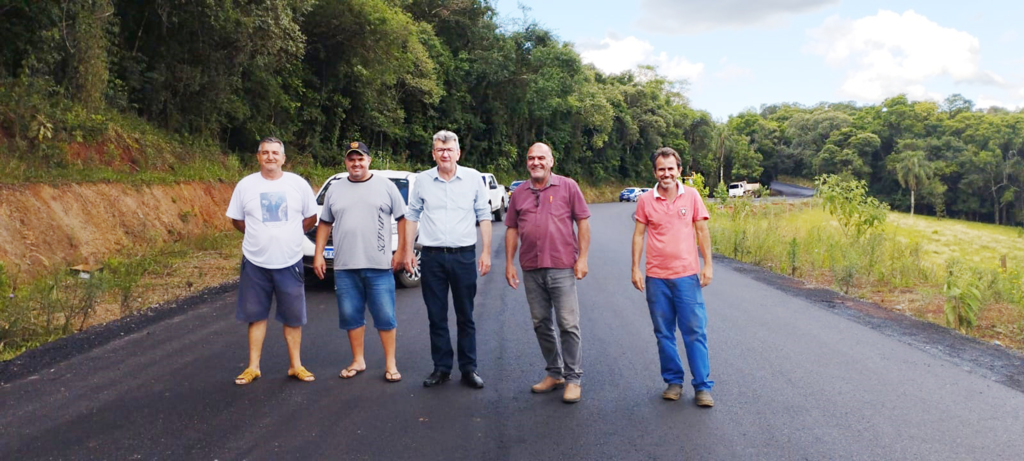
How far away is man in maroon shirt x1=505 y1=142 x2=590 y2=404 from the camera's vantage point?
5.53m

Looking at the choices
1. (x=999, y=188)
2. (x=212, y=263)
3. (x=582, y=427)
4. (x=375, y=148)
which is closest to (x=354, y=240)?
(x=582, y=427)

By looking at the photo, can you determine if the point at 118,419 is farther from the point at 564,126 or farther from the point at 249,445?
the point at 564,126

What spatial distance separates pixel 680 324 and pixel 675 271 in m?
0.41

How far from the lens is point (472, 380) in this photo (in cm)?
582

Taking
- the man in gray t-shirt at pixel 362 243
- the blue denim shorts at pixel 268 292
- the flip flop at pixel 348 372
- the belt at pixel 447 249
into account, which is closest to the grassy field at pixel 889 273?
the belt at pixel 447 249

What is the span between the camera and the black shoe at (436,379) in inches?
230

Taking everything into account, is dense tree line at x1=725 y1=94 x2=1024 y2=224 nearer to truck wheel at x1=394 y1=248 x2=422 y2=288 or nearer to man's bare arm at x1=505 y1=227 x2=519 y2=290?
truck wheel at x1=394 y1=248 x2=422 y2=288

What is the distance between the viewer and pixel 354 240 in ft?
19.5

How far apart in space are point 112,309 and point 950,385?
8.86 m

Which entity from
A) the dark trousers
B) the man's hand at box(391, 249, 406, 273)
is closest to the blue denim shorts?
the man's hand at box(391, 249, 406, 273)

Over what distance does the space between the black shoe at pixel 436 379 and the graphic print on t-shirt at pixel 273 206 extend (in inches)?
67.2

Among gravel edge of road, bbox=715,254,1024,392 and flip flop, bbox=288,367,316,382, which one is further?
gravel edge of road, bbox=715,254,1024,392

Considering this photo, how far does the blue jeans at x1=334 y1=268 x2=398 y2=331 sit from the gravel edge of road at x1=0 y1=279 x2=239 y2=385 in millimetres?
2624

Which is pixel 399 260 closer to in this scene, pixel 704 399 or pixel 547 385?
pixel 547 385
